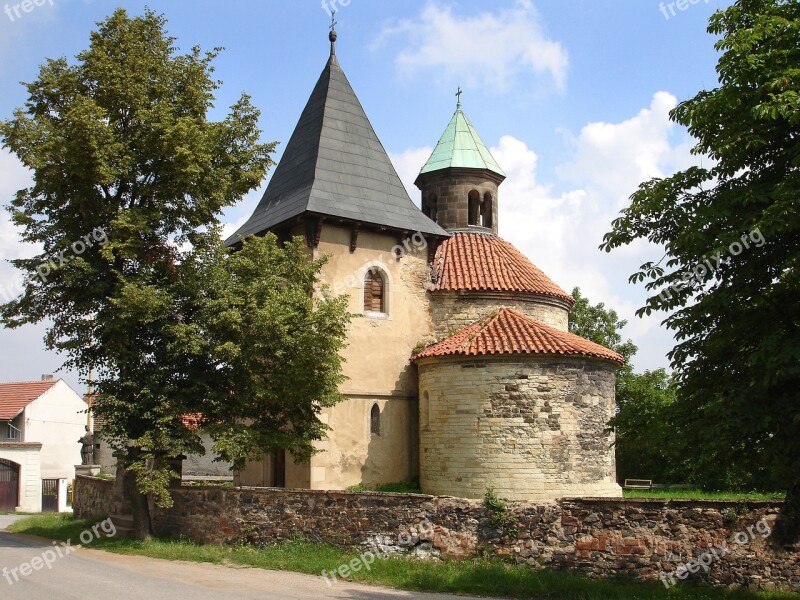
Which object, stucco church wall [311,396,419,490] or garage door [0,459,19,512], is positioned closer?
stucco church wall [311,396,419,490]

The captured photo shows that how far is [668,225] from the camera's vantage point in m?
10.1

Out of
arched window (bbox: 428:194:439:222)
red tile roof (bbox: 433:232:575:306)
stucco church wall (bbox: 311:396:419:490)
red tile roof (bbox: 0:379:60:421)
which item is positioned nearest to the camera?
stucco church wall (bbox: 311:396:419:490)

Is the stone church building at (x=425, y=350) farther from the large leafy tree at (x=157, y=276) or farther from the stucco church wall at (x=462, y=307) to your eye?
the large leafy tree at (x=157, y=276)

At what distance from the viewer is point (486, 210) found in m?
25.8

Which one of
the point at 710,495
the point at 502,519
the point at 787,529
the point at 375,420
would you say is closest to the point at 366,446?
the point at 375,420

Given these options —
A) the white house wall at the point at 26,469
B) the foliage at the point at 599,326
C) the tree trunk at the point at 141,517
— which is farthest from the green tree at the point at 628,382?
the white house wall at the point at 26,469

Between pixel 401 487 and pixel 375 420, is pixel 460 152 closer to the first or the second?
pixel 375 420

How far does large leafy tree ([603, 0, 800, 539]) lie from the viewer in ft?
28.1

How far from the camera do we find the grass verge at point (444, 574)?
10836 mm

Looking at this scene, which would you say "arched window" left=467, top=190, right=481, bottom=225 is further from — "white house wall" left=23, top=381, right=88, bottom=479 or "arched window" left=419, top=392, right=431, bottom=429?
"white house wall" left=23, top=381, right=88, bottom=479

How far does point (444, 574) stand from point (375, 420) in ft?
26.3

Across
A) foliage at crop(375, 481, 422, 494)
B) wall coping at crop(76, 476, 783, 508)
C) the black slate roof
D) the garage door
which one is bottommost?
the garage door

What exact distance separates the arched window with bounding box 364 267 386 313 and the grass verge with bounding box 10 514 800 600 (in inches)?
307

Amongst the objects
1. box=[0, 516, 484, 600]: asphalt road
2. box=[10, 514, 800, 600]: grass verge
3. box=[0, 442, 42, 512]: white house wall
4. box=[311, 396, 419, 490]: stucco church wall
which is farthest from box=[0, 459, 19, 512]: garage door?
box=[311, 396, 419, 490]: stucco church wall
